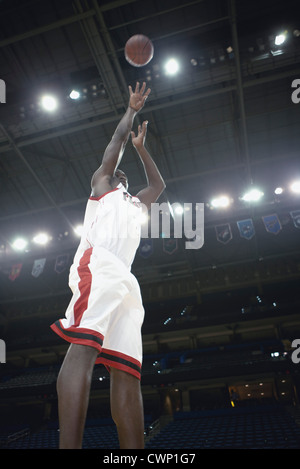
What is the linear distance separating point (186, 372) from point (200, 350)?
230 cm

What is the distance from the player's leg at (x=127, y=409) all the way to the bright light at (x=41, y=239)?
14054mm

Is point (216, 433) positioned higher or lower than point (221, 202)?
lower

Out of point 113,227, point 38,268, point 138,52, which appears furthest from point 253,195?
point 113,227

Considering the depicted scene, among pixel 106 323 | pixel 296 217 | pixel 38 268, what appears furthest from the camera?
pixel 38 268

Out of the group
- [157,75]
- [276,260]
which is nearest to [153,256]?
[276,260]

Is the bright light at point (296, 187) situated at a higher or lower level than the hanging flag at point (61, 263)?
higher

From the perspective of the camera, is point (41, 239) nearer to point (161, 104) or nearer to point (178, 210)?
point (178, 210)

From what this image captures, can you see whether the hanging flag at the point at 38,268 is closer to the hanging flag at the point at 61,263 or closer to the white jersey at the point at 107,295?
the hanging flag at the point at 61,263

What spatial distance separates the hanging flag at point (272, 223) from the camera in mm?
12156

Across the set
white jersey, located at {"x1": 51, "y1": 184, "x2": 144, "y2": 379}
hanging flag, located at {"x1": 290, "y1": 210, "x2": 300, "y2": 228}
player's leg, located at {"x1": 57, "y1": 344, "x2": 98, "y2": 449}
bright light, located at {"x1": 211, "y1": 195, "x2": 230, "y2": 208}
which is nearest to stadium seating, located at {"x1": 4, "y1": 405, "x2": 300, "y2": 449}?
hanging flag, located at {"x1": 290, "y1": 210, "x2": 300, "y2": 228}

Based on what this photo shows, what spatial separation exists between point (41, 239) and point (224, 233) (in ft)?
27.8

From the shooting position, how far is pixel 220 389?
13742 millimetres

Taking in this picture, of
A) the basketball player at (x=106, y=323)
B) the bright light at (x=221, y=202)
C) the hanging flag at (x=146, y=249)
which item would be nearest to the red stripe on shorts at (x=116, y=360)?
the basketball player at (x=106, y=323)

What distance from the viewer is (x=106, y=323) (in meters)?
1.40
